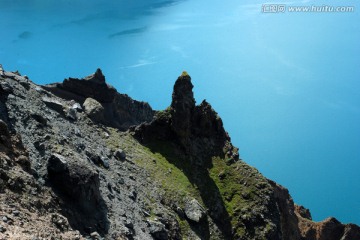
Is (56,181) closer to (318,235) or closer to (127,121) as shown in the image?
(127,121)

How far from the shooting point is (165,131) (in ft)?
214

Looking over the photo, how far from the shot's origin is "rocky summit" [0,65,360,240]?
30.0 meters

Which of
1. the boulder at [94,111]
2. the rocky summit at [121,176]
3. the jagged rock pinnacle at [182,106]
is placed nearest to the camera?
the rocky summit at [121,176]

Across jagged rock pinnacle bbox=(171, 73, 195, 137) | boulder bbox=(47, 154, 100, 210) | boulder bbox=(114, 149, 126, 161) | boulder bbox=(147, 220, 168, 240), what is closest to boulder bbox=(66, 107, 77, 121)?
boulder bbox=(114, 149, 126, 161)

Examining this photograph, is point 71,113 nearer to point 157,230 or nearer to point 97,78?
point 157,230

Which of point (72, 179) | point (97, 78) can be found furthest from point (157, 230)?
point (97, 78)

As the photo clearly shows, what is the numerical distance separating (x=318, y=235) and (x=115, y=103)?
41.5 metres

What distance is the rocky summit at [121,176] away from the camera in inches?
1180

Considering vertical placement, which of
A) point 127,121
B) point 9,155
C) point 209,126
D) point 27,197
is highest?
point 127,121

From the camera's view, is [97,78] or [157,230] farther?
[97,78]

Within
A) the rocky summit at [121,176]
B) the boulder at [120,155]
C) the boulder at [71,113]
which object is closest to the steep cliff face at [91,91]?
the rocky summit at [121,176]

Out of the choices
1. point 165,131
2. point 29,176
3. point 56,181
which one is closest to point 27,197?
point 29,176

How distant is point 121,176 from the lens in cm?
4981

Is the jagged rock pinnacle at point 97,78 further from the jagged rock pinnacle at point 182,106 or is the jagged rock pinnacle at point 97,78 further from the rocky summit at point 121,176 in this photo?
the jagged rock pinnacle at point 182,106
